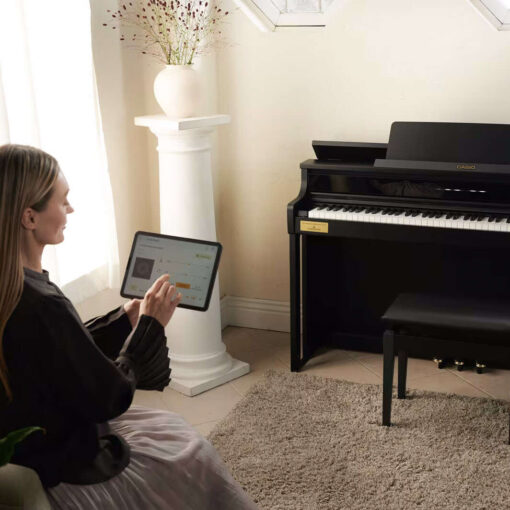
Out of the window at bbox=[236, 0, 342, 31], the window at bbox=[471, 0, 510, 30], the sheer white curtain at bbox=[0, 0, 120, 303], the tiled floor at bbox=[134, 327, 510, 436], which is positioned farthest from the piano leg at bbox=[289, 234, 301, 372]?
the window at bbox=[471, 0, 510, 30]

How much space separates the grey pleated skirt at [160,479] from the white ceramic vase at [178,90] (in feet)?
5.39

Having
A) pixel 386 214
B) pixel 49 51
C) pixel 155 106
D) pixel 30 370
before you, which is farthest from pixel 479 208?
pixel 30 370

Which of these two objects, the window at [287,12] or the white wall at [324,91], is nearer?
the white wall at [324,91]

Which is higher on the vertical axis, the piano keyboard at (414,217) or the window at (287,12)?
the window at (287,12)

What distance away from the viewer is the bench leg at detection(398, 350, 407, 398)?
3.27 m

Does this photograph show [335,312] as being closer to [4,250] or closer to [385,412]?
[385,412]

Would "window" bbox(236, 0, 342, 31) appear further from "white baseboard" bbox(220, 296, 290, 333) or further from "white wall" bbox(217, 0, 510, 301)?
"white baseboard" bbox(220, 296, 290, 333)

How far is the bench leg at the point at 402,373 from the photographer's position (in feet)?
10.7

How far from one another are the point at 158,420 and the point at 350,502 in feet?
3.05

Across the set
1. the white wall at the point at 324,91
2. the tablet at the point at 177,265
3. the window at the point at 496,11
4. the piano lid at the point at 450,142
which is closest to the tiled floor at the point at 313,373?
the white wall at the point at 324,91

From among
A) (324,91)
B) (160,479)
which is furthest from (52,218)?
(324,91)

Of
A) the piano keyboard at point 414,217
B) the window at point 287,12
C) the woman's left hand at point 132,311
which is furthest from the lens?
the window at point 287,12

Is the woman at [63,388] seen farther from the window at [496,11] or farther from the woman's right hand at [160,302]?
the window at [496,11]

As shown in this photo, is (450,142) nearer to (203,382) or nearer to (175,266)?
(203,382)
